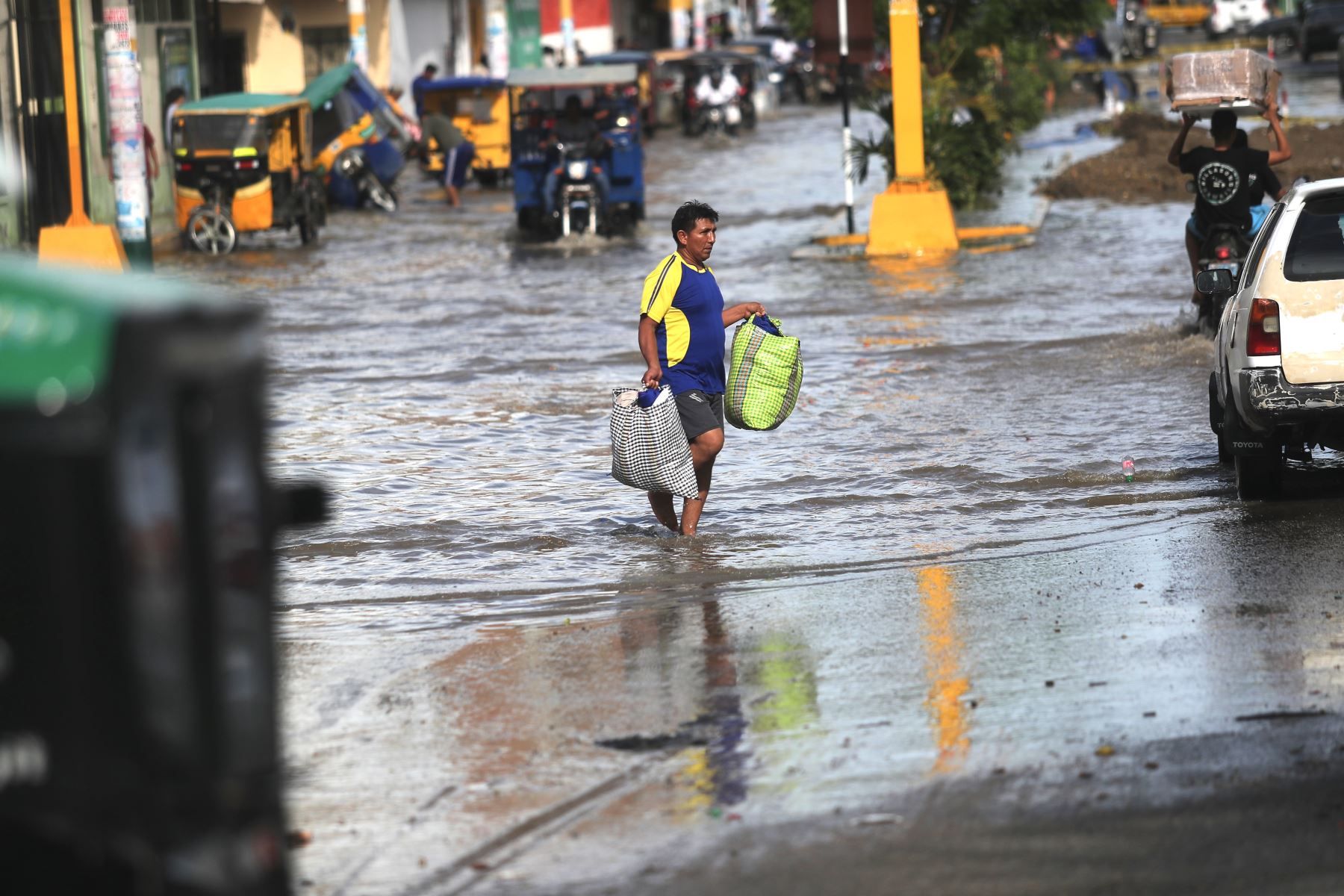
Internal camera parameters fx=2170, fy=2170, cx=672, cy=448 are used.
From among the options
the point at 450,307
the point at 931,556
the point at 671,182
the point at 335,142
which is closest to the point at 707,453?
the point at 931,556

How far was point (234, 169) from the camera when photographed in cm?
2638

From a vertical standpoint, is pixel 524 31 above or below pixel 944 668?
above

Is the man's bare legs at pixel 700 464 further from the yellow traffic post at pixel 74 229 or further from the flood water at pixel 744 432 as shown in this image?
the yellow traffic post at pixel 74 229

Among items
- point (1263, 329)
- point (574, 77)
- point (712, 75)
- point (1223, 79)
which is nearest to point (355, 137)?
point (574, 77)

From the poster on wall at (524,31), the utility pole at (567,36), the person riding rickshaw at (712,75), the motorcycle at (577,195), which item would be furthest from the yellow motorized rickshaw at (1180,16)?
the motorcycle at (577,195)

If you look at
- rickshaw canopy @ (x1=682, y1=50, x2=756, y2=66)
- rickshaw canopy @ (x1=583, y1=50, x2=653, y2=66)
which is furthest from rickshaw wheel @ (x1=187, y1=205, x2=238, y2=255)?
rickshaw canopy @ (x1=682, y1=50, x2=756, y2=66)

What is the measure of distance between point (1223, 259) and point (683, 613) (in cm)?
761

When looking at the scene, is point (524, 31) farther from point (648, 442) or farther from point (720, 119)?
point (648, 442)

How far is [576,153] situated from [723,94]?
74.3 feet

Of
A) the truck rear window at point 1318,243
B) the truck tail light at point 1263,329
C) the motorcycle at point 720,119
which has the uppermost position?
the motorcycle at point 720,119

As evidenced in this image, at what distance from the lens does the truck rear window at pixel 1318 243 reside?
9844 millimetres

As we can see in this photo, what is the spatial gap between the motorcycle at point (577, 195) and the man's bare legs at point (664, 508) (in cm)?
1670

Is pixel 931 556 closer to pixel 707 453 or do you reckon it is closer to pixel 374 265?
pixel 707 453

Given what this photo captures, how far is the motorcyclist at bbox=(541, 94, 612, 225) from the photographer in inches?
1055
